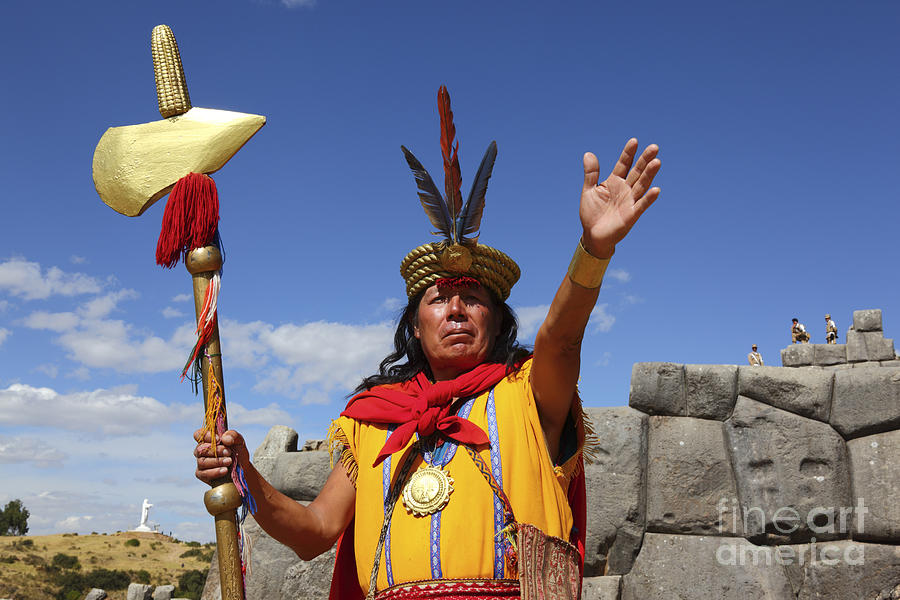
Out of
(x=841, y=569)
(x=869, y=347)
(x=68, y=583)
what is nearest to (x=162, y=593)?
(x=68, y=583)

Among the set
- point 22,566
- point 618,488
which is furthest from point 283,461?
point 22,566

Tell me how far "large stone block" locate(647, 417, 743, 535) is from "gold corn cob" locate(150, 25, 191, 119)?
3.82m

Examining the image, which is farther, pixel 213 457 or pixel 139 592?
pixel 139 592

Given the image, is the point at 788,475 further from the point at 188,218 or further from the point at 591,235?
the point at 188,218

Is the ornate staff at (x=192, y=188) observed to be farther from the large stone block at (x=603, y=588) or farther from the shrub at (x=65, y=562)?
the shrub at (x=65, y=562)

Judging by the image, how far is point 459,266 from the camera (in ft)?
8.91

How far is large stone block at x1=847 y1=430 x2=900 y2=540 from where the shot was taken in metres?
4.79

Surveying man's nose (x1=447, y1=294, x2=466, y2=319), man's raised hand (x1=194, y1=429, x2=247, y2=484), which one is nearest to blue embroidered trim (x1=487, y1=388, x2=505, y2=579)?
man's nose (x1=447, y1=294, x2=466, y2=319)

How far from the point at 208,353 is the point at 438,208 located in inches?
38.4

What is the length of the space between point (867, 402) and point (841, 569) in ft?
3.50

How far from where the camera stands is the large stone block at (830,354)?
400 inches

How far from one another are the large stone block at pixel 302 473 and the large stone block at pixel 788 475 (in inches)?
117

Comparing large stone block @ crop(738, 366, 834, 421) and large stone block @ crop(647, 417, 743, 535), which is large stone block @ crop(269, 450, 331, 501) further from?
large stone block @ crop(738, 366, 834, 421)

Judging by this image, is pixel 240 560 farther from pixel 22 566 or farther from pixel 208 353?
pixel 22 566
